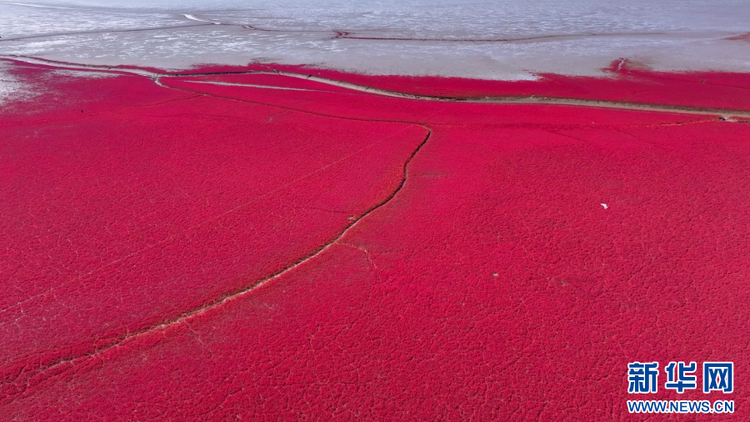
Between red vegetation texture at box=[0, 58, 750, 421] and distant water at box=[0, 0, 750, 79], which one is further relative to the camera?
distant water at box=[0, 0, 750, 79]

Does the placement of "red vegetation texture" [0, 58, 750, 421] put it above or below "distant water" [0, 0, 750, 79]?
below

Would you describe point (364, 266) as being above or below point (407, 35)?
below

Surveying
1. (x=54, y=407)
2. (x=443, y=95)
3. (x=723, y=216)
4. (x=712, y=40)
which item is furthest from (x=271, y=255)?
(x=712, y=40)

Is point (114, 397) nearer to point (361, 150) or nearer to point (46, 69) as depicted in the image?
point (361, 150)

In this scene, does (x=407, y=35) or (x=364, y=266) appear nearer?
(x=364, y=266)

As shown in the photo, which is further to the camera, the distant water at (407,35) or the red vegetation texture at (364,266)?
the distant water at (407,35)
